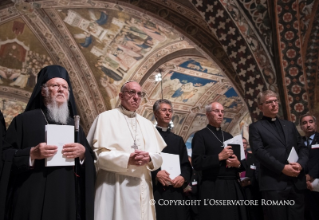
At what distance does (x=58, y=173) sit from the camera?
2.94 metres

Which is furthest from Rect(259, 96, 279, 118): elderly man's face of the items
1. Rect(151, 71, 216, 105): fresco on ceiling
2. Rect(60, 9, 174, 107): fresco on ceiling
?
Rect(151, 71, 216, 105): fresco on ceiling

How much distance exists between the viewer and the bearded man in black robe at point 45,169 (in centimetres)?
281

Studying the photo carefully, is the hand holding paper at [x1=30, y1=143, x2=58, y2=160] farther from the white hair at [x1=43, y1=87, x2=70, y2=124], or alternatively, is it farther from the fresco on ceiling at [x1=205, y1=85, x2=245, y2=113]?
the fresco on ceiling at [x1=205, y1=85, x2=245, y2=113]

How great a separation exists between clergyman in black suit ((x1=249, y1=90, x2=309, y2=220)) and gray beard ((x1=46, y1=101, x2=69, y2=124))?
2.03 metres

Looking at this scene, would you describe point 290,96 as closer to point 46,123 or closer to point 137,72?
point 46,123

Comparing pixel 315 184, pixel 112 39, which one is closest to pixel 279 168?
pixel 315 184

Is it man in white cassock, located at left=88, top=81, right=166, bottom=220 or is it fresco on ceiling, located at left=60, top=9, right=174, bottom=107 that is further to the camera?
fresco on ceiling, located at left=60, top=9, right=174, bottom=107

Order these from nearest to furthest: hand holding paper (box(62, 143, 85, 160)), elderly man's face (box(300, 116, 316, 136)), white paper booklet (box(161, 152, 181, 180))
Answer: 1. hand holding paper (box(62, 143, 85, 160))
2. white paper booklet (box(161, 152, 181, 180))
3. elderly man's face (box(300, 116, 316, 136))

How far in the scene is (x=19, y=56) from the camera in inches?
511

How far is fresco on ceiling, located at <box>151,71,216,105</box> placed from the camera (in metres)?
14.4

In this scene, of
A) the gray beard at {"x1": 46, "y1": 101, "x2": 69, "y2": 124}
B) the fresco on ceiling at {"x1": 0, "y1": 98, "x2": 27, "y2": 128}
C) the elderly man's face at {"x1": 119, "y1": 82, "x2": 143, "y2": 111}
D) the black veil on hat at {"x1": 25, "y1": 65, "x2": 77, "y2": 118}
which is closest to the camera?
the gray beard at {"x1": 46, "y1": 101, "x2": 69, "y2": 124}

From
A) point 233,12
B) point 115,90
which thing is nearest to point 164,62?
point 115,90

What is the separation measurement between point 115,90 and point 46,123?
10329mm

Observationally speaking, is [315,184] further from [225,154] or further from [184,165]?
[184,165]
